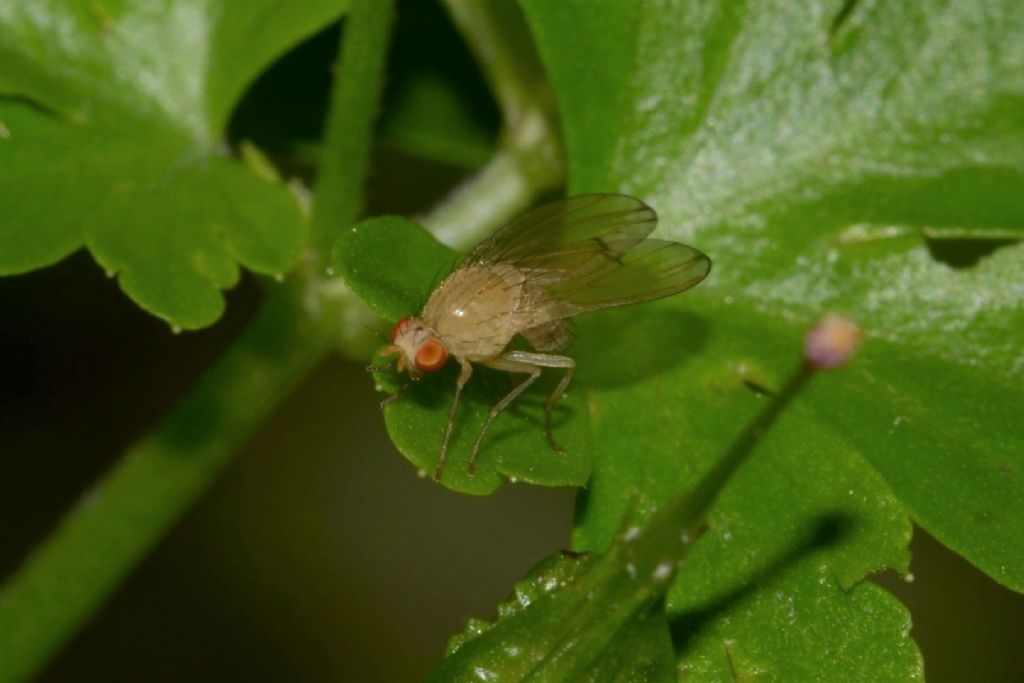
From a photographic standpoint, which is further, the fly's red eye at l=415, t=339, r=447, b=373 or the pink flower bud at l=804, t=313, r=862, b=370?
the fly's red eye at l=415, t=339, r=447, b=373

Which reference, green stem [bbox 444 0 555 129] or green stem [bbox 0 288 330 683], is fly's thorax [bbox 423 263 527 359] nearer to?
green stem [bbox 0 288 330 683]

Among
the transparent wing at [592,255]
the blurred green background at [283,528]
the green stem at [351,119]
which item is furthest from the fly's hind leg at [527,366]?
the blurred green background at [283,528]

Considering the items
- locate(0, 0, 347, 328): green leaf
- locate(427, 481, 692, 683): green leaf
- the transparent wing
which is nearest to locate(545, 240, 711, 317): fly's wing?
the transparent wing

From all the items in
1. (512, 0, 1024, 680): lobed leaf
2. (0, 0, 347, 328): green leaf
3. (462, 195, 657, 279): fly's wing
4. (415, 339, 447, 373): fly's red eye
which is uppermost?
(0, 0, 347, 328): green leaf

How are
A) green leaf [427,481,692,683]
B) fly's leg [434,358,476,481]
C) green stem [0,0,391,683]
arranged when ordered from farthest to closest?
1. green stem [0,0,391,683]
2. fly's leg [434,358,476,481]
3. green leaf [427,481,692,683]

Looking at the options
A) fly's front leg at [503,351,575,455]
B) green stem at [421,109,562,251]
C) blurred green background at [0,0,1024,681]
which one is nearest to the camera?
fly's front leg at [503,351,575,455]

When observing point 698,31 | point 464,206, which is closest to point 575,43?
point 698,31
